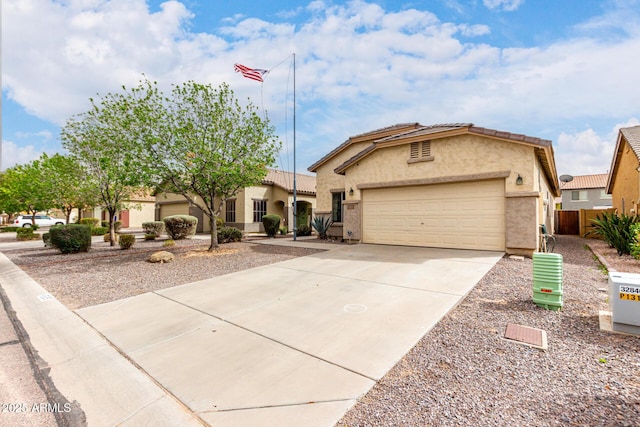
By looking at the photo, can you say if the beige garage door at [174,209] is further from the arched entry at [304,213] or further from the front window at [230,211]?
the arched entry at [304,213]

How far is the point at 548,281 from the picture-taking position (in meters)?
4.61

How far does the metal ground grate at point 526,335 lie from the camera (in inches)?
139

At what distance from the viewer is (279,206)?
77.2 feet

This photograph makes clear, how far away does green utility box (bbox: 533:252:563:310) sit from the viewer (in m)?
4.56

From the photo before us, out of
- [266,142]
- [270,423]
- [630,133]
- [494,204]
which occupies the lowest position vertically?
[270,423]

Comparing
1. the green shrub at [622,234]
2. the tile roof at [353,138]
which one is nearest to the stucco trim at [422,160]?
the tile roof at [353,138]

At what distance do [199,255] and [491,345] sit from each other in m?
9.95

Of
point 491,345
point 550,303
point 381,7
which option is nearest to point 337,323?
point 491,345

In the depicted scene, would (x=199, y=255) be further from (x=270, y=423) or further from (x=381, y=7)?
(x=381, y=7)

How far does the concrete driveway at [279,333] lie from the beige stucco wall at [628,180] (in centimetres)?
1033

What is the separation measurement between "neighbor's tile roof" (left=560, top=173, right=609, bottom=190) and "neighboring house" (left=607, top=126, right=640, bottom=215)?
21694 millimetres

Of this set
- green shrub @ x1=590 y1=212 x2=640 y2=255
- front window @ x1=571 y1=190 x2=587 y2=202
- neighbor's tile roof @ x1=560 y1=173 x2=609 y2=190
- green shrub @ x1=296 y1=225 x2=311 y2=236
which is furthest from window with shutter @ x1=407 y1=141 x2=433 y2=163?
front window @ x1=571 y1=190 x2=587 y2=202

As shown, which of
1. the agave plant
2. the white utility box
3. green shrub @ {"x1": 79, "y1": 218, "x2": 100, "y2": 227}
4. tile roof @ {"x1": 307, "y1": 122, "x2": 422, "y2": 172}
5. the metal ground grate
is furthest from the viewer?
green shrub @ {"x1": 79, "y1": 218, "x2": 100, "y2": 227}

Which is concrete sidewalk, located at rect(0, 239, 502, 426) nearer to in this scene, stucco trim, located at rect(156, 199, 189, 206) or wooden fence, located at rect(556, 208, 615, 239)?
wooden fence, located at rect(556, 208, 615, 239)
